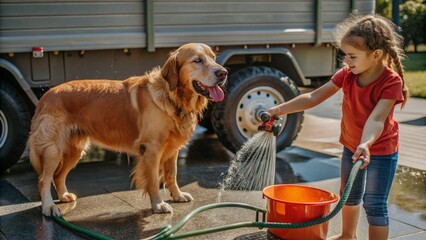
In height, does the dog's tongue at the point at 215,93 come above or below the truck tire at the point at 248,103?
above

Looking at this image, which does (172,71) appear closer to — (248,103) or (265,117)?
(265,117)

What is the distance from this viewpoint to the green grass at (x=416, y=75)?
13.2m

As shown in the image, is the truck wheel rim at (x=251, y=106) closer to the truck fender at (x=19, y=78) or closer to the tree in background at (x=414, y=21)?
the truck fender at (x=19, y=78)

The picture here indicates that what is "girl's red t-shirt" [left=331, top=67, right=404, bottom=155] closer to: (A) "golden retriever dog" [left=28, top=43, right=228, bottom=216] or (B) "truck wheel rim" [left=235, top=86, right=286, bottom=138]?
(A) "golden retriever dog" [left=28, top=43, right=228, bottom=216]

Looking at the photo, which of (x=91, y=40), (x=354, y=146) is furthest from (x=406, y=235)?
(x=91, y=40)

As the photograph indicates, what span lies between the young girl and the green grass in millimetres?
6922

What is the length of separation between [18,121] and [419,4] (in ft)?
87.5

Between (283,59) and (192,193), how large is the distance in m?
2.54

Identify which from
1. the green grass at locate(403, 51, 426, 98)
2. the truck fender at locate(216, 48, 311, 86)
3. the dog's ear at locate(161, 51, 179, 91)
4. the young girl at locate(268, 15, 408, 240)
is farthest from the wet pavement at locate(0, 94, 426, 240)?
the green grass at locate(403, 51, 426, 98)

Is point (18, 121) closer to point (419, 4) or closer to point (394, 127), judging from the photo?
point (394, 127)

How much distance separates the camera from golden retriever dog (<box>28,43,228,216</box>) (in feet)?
15.5

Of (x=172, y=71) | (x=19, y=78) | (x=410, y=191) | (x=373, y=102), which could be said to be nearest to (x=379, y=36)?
(x=373, y=102)

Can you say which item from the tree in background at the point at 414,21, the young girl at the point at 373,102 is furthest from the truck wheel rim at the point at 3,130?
the tree in background at the point at 414,21

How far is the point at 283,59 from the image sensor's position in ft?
23.2
